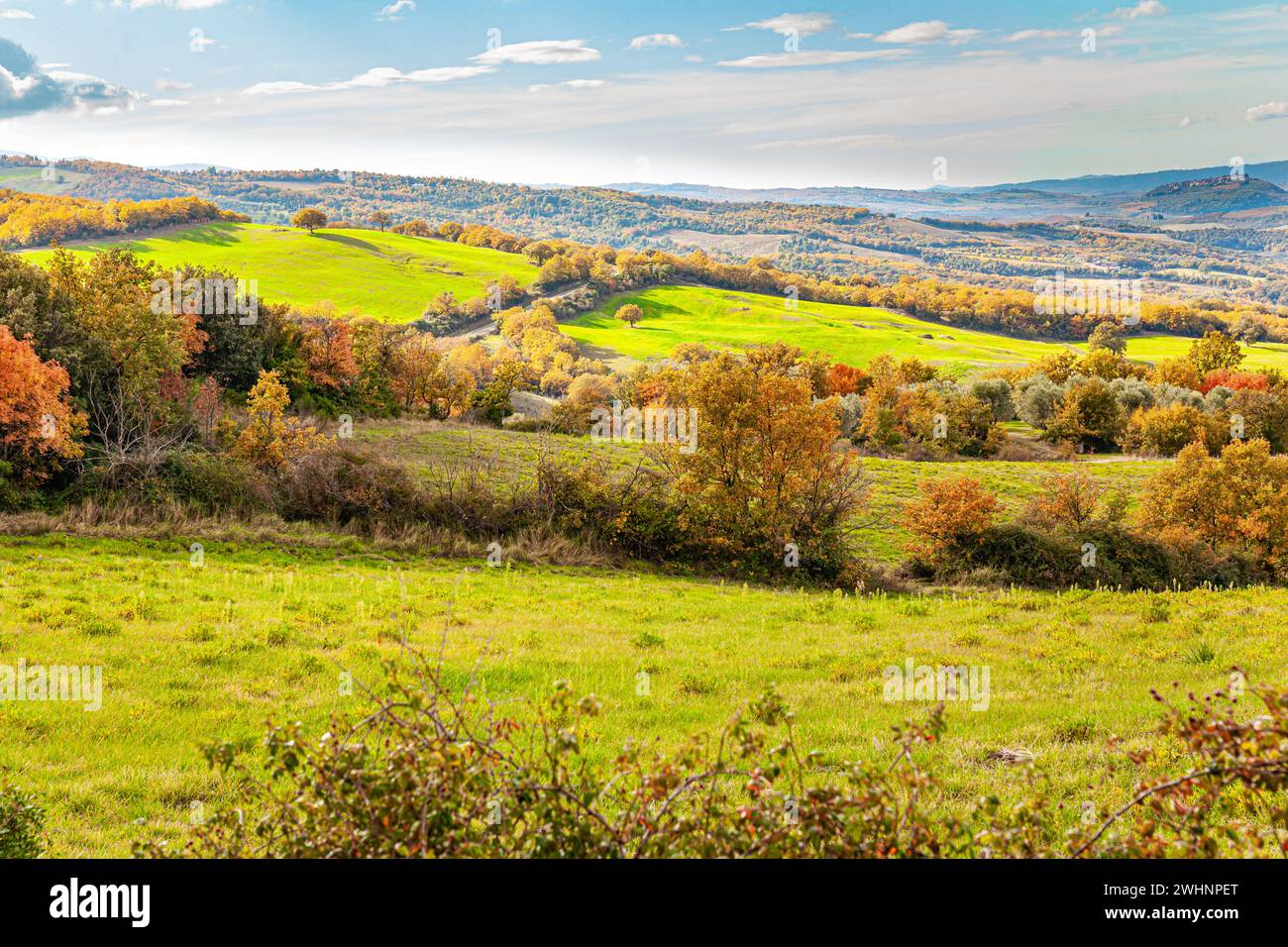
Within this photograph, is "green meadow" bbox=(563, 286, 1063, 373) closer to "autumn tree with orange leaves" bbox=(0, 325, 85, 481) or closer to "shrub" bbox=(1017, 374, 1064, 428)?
"shrub" bbox=(1017, 374, 1064, 428)

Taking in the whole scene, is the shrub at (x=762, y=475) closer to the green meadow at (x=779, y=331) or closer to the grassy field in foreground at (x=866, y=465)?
the grassy field in foreground at (x=866, y=465)

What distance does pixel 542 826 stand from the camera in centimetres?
367

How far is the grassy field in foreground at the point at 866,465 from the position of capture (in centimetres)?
3198

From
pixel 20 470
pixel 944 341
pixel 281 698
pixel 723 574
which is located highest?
pixel 944 341

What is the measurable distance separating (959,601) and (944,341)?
129 m

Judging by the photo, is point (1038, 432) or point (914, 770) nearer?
point (914, 770)

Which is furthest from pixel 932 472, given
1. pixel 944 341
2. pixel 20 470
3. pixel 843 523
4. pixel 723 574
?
pixel 944 341

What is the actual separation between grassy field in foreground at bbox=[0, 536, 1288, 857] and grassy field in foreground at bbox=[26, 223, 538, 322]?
104 meters

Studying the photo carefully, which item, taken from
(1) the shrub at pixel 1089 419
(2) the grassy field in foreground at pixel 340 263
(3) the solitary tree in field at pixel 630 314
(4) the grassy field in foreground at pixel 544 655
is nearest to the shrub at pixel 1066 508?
(4) the grassy field in foreground at pixel 544 655

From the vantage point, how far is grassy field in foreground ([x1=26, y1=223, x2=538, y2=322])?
127m

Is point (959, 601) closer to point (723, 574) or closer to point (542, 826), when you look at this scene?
point (723, 574)

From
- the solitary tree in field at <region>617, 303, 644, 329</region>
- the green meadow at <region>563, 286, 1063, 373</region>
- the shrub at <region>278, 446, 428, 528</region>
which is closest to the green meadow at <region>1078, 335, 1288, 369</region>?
the green meadow at <region>563, 286, 1063, 373</region>

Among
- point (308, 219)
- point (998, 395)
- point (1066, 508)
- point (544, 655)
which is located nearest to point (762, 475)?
point (1066, 508)
